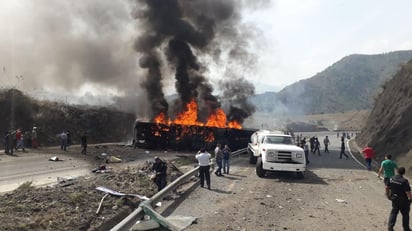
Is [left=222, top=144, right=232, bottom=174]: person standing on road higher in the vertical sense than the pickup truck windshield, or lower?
lower

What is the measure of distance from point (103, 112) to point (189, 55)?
518 inches

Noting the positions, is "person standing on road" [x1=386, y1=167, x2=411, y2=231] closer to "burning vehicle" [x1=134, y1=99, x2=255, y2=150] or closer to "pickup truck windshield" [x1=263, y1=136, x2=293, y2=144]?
"pickup truck windshield" [x1=263, y1=136, x2=293, y2=144]

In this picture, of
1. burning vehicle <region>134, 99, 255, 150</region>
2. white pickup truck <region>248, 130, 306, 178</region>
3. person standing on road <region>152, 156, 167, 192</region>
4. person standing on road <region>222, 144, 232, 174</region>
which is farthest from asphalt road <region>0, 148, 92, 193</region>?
white pickup truck <region>248, 130, 306, 178</region>

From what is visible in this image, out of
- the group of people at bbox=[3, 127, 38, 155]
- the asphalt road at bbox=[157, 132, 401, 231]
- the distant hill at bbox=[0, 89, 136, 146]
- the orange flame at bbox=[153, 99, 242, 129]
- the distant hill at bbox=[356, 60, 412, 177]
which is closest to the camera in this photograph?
the asphalt road at bbox=[157, 132, 401, 231]

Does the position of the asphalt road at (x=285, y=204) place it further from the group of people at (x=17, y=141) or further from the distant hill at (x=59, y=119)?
the distant hill at (x=59, y=119)

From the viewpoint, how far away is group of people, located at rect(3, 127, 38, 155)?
95.8ft

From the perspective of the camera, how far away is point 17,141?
3247 centimetres

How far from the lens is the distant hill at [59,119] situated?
39.8 metres

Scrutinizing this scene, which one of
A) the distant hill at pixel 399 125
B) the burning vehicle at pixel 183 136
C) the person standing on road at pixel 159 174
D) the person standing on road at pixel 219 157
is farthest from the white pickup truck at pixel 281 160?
the burning vehicle at pixel 183 136

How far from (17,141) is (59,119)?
11.8 metres

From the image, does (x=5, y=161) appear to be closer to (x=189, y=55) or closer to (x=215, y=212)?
(x=215, y=212)

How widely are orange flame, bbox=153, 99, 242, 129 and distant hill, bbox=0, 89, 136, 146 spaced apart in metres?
9.35

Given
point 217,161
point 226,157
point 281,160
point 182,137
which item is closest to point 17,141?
point 182,137

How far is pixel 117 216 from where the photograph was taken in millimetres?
10617
